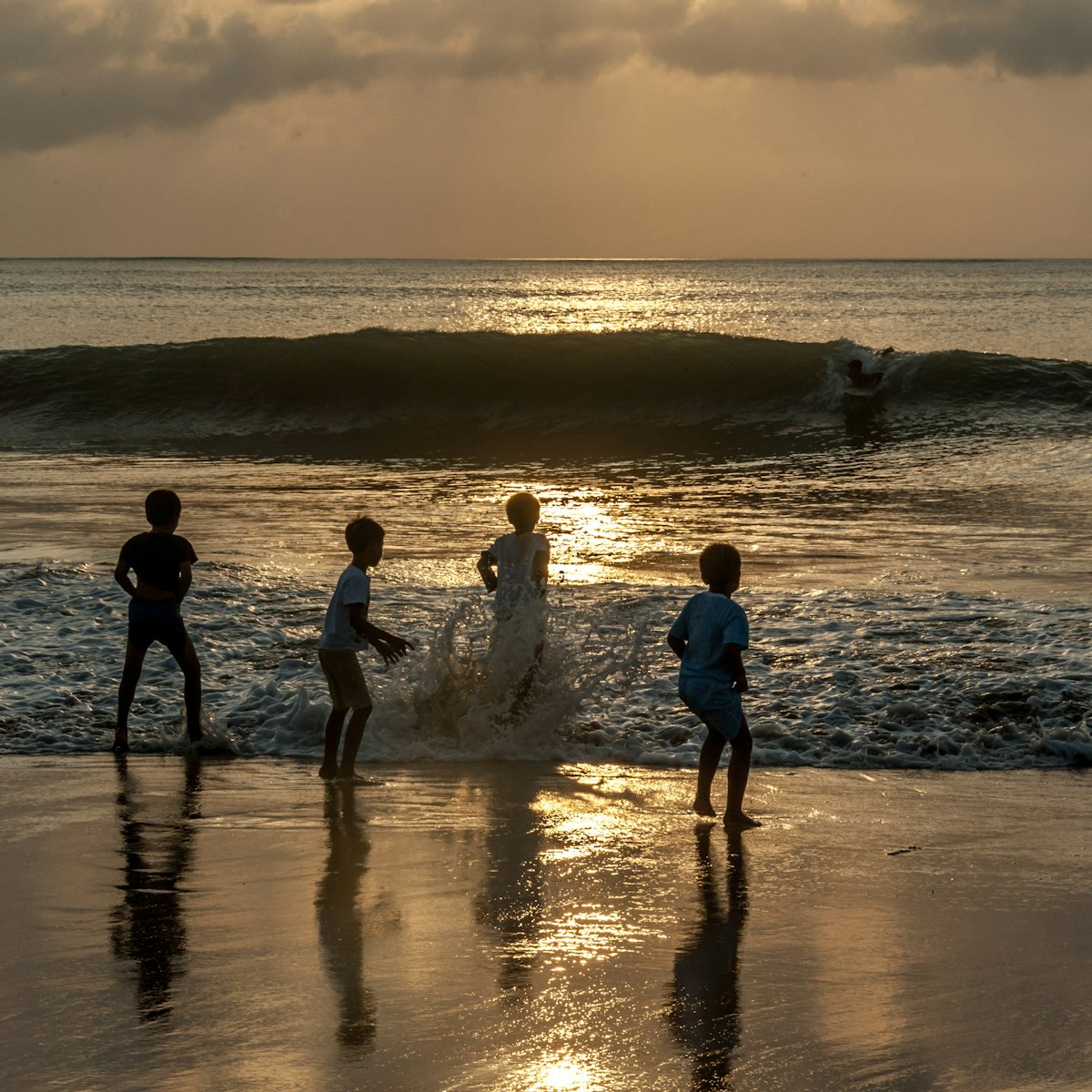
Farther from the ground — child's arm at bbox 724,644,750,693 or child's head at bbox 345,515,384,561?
child's head at bbox 345,515,384,561

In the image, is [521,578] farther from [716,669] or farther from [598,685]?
[716,669]

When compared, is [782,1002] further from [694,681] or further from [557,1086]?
[694,681]

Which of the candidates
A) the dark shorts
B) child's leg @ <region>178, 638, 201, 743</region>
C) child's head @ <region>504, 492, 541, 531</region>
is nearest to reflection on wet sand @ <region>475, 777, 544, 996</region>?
child's head @ <region>504, 492, 541, 531</region>

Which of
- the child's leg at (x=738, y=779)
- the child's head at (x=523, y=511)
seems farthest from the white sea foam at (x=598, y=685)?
the child's leg at (x=738, y=779)

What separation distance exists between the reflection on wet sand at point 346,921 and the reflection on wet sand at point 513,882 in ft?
1.41

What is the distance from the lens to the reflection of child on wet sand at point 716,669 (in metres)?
6.26

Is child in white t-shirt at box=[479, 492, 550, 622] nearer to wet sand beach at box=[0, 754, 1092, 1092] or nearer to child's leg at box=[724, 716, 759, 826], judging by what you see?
wet sand beach at box=[0, 754, 1092, 1092]

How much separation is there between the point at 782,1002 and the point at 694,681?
7.76 ft

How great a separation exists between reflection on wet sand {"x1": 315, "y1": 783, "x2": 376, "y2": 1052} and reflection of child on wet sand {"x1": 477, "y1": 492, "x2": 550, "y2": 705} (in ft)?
4.87

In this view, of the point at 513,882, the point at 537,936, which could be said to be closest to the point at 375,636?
the point at 513,882

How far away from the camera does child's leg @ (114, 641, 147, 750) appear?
24.8 feet

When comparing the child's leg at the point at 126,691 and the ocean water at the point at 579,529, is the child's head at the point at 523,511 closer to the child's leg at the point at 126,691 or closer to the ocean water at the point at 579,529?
the ocean water at the point at 579,529

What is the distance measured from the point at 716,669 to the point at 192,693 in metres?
2.92

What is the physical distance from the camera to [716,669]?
6355 mm
